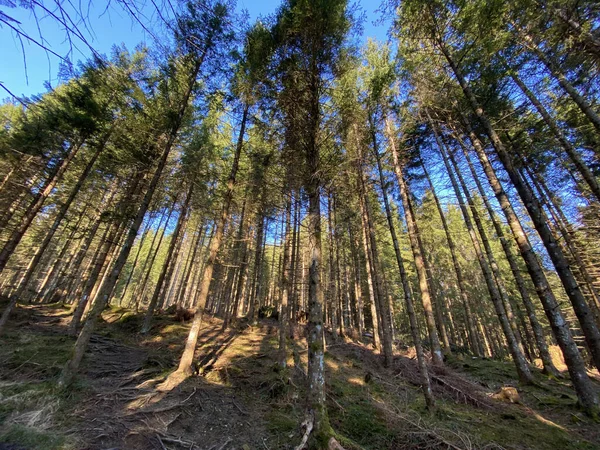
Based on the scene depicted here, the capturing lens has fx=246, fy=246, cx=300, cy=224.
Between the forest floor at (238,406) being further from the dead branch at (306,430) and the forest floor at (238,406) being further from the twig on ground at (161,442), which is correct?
the dead branch at (306,430)

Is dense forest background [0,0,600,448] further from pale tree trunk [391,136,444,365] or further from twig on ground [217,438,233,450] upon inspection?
twig on ground [217,438,233,450]

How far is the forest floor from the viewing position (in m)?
4.80

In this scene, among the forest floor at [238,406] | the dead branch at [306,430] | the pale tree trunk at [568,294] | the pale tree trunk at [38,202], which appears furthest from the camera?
the pale tree trunk at [38,202]

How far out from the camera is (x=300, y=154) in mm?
7574

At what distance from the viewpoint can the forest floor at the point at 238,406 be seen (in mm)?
4805

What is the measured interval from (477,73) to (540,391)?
36.9ft

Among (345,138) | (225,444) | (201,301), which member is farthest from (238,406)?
(345,138)

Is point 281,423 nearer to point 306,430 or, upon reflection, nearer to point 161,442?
point 306,430

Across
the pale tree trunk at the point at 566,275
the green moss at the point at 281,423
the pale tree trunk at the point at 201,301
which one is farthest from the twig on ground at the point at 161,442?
the pale tree trunk at the point at 566,275

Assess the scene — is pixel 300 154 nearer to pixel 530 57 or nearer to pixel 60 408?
pixel 60 408

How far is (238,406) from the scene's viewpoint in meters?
6.40

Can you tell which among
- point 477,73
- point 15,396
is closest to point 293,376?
point 15,396


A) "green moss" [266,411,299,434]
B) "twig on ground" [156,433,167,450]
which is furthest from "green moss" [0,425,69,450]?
"green moss" [266,411,299,434]

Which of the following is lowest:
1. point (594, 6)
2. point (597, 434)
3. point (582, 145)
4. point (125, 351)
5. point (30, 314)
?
point (597, 434)
